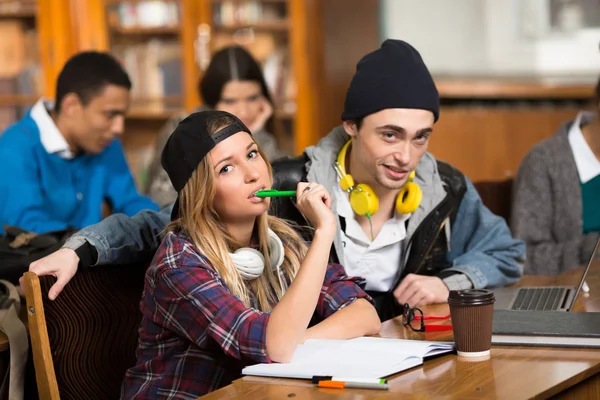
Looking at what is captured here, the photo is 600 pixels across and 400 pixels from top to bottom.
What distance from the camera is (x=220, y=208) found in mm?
1917

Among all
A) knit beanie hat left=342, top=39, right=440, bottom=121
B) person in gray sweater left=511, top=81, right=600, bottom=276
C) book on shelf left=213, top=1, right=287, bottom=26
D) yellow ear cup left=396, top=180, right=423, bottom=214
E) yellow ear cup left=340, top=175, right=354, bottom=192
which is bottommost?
person in gray sweater left=511, top=81, right=600, bottom=276

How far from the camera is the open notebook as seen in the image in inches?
61.2

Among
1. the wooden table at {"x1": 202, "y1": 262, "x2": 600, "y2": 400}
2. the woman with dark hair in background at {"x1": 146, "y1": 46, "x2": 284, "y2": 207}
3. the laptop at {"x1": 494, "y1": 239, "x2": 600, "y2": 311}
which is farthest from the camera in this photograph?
the woman with dark hair in background at {"x1": 146, "y1": 46, "x2": 284, "y2": 207}

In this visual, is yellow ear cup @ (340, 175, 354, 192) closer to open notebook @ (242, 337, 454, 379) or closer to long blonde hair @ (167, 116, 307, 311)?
long blonde hair @ (167, 116, 307, 311)

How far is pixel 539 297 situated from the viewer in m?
2.17

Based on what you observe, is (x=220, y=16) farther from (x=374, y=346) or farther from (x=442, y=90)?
(x=374, y=346)

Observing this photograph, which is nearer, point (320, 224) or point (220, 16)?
point (320, 224)

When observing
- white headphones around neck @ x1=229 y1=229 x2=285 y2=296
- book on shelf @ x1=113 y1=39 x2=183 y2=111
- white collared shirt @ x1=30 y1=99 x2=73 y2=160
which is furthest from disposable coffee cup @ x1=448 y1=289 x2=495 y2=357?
book on shelf @ x1=113 y1=39 x2=183 y2=111

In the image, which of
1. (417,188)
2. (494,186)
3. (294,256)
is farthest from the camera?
(494,186)

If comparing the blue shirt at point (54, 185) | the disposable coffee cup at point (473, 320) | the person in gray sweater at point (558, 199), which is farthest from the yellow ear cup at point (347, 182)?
the blue shirt at point (54, 185)

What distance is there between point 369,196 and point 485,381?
88 cm

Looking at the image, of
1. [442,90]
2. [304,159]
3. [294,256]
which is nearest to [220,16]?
[442,90]

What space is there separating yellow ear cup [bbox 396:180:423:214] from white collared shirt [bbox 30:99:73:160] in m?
1.54

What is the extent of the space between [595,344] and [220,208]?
2.50ft
